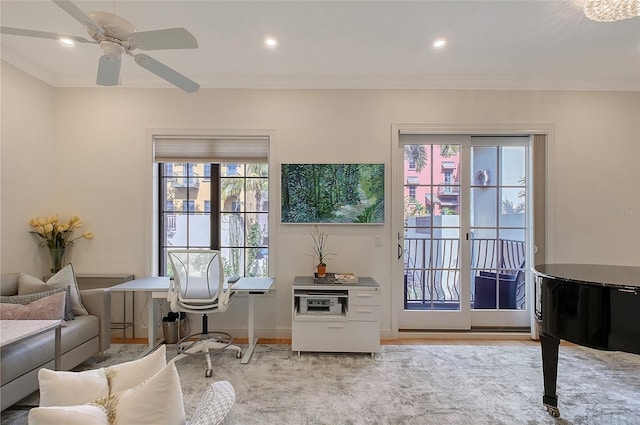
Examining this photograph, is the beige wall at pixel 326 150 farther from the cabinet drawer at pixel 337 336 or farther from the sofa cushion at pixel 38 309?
the sofa cushion at pixel 38 309

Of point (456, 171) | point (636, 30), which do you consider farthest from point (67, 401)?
point (636, 30)

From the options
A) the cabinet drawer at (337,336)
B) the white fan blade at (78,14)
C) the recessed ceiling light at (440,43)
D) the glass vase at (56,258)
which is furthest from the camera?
the glass vase at (56,258)

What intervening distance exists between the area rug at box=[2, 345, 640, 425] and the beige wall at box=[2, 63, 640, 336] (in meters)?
0.69

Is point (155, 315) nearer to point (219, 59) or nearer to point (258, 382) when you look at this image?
point (258, 382)

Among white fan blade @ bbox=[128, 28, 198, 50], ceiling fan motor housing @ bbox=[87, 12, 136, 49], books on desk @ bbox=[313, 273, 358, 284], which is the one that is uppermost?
ceiling fan motor housing @ bbox=[87, 12, 136, 49]

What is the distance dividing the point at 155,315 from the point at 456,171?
12.5 ft

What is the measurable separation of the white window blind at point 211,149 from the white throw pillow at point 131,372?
2678 millimetres

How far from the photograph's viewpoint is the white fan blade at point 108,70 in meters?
1.88

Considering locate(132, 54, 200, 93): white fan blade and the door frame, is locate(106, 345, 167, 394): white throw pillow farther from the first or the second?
the door frame

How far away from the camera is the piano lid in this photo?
1890 mm

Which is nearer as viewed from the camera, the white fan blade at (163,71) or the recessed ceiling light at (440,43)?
the white fan blade at (163,71)

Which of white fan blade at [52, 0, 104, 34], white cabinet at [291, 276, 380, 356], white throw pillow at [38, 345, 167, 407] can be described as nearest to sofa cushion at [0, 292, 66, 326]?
white throw pillow at [38, 345, 167, 407]

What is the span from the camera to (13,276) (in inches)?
105

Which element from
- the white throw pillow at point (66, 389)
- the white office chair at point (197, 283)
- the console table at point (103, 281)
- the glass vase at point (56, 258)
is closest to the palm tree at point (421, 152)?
the white office chair at point (197, 283)
